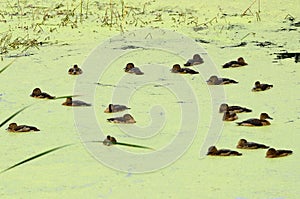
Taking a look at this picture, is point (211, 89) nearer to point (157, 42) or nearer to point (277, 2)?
point (157, 42)

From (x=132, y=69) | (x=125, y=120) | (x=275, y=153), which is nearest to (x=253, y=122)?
(x=275, y=153)

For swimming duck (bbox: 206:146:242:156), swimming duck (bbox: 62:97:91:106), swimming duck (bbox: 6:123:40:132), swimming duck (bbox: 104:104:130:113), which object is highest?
swimming duck (bbox: 206:146:242:156)

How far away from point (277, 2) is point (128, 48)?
2804 mm

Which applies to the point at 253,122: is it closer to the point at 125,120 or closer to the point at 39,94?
the point at 125,120

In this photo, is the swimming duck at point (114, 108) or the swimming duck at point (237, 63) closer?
the swimming duck at point (114, 108)

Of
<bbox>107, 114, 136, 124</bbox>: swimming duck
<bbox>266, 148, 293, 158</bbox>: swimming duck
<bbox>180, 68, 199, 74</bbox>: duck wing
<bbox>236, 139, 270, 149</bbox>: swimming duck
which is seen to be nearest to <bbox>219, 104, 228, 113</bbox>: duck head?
<bbox>107, 114, 136, 124</bbox>: swimming duck

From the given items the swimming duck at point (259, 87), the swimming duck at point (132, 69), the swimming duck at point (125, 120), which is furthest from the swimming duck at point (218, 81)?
the swimming duck at point (125, 120)

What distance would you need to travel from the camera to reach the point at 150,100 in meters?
5.47

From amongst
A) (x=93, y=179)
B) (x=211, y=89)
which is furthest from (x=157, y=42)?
(x=93, y=179)

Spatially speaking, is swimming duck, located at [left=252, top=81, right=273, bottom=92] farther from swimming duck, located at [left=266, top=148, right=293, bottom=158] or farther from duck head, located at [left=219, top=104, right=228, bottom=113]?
swimming duck, located at [left=266, top=148, right=293, bottom=158]

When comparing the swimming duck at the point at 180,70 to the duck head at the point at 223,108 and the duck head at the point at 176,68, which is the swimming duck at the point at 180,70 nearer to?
the duck head at the point at 176,68

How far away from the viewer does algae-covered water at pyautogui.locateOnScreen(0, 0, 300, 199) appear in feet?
13.0

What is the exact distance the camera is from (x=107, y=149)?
439 cm

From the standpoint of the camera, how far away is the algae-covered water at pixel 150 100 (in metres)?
3.96
